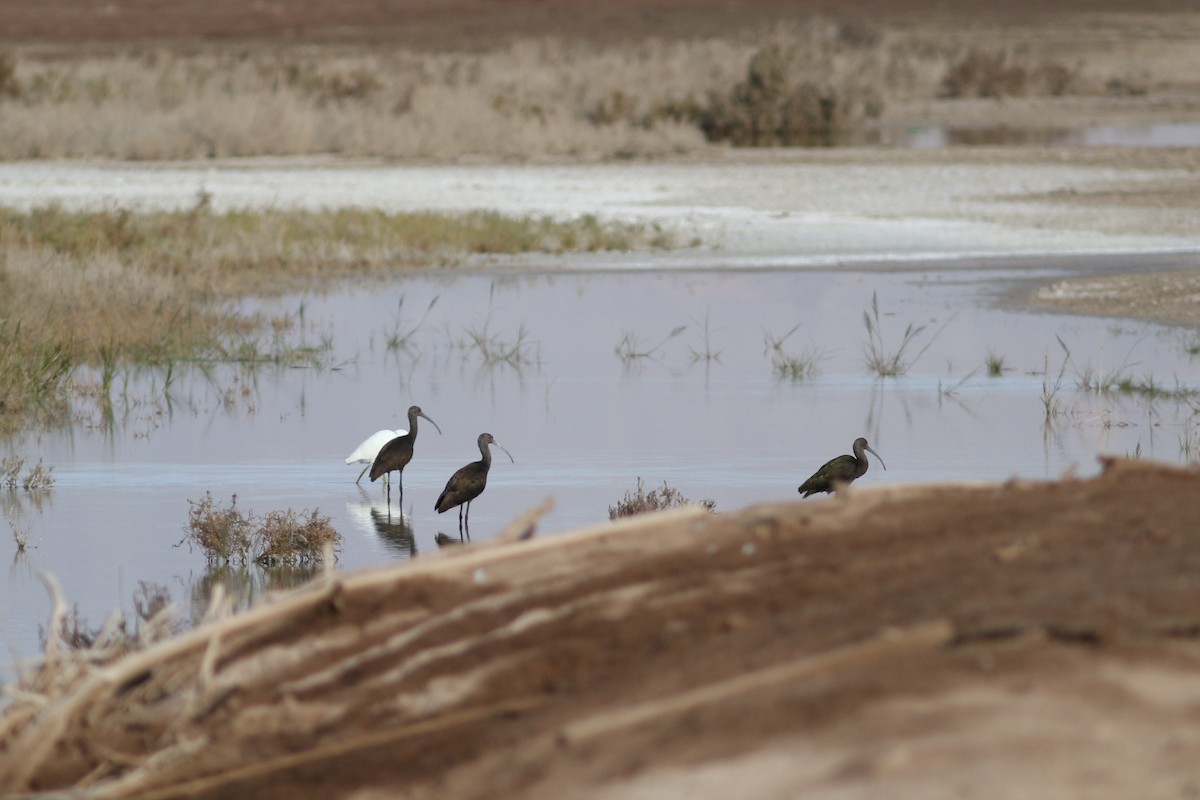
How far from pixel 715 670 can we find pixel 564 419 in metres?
10.3

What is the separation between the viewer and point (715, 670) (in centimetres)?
441

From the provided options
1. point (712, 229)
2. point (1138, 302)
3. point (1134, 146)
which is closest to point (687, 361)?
point (1138, 302)

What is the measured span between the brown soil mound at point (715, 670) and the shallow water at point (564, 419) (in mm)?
3410

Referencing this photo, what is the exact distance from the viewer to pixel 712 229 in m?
26.8

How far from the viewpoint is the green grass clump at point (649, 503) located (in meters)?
10.5

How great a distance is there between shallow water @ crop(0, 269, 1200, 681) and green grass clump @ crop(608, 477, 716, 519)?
0.62ft

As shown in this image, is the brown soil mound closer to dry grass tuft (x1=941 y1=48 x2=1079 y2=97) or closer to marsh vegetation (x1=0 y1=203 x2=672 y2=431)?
marsh vegetation (x1=0 y1=203 x2=672 y2=431)

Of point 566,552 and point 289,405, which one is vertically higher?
point 566,552

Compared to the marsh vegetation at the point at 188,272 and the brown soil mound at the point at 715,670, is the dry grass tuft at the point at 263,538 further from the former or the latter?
the brown soil mound at the point at 715,670

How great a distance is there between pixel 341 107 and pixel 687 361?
28518 millimetres

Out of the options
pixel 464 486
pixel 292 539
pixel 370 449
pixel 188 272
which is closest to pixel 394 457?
pixel 370 449

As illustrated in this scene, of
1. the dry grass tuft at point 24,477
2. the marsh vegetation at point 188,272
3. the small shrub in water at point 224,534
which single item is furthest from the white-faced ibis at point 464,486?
the marsh vegetation at point 188,272

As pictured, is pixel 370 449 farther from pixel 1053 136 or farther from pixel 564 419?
pixel 1053 136

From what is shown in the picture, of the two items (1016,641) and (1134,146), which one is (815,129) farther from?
(1016,641)
